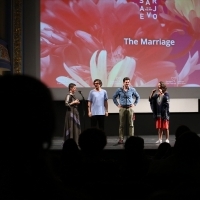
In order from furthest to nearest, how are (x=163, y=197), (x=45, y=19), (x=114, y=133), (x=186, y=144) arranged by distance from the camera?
1. (x=114, y=133)
2. (x=45, y=19)
3. (x=186, y=144)
4. (x=163, y=197)

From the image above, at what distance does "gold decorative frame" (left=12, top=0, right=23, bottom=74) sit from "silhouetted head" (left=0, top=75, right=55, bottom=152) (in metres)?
8.70

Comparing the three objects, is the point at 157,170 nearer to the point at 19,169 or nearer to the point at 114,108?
the point at 19,169

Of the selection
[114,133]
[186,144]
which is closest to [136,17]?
[114,133]

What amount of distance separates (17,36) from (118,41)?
2.07m

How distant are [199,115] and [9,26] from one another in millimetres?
4494

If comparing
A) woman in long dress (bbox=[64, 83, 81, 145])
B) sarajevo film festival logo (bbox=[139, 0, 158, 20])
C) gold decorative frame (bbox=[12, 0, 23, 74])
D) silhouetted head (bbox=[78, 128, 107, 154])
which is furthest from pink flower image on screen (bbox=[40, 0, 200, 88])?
silhouetted head (bbox=[78, 128, 107, 154])

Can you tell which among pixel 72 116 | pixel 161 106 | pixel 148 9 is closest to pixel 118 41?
pixel 148 9

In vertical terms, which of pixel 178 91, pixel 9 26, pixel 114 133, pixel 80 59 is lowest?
pixel 114 133

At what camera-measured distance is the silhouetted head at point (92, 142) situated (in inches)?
108

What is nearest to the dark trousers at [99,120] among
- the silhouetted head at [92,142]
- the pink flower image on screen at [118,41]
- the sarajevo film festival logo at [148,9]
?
the pink flower image on screen at [118,41]

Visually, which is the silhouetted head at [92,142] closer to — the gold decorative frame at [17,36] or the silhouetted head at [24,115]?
the silhouetted head at [24,115]

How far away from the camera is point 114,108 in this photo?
9.88 meters

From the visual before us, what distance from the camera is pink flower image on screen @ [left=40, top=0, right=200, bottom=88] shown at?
9398 mm

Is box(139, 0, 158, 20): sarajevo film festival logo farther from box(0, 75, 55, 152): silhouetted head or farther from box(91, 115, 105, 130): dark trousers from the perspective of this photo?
box(0, 75, 55, 152): silhouetted head
